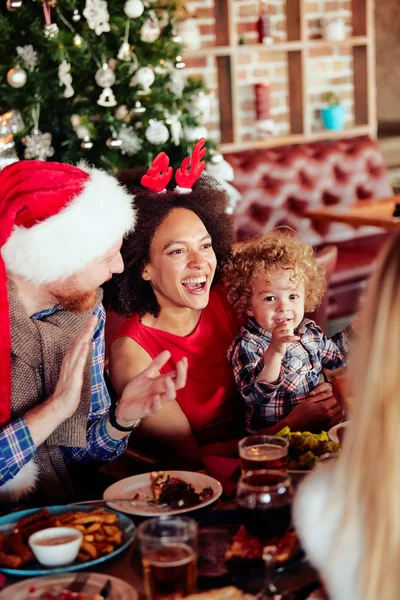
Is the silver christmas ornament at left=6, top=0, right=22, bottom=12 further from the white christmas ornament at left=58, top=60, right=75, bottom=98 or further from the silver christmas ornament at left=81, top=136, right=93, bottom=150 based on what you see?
the silver christmas ornament at left=81, top=136, right=93, bottom=150

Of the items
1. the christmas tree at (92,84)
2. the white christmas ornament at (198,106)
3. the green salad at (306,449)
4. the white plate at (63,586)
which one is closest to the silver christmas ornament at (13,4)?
the christmas tree at (92,84)

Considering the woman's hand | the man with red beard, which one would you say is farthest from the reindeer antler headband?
the woman's hand

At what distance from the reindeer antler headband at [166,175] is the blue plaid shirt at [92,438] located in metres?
0.45

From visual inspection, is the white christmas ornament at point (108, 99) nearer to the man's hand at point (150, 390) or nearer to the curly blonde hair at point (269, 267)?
the curly blonde hair at point (269, 267)

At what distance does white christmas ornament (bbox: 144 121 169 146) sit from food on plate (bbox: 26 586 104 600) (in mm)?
3161

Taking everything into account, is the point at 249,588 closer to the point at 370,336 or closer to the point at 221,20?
the point at 370,336

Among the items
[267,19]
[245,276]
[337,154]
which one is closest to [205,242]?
[245,276]

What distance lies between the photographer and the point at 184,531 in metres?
1.15

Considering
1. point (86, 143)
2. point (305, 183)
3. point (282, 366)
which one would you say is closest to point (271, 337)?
point (282, 366)

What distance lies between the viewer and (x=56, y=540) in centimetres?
138

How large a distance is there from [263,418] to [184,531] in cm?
112

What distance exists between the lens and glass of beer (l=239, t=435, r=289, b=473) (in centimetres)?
148

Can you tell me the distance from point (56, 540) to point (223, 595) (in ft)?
1.10

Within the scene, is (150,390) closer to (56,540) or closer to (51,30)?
(56,540)
